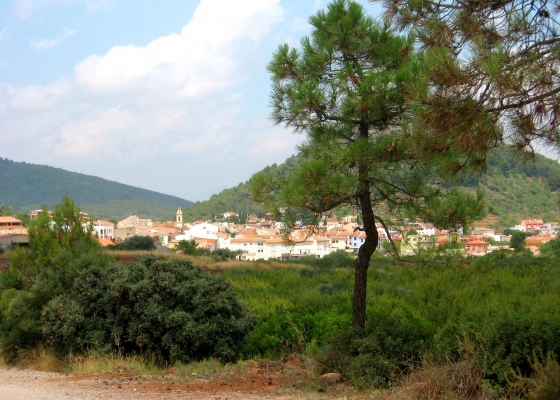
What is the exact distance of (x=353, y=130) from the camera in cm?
761

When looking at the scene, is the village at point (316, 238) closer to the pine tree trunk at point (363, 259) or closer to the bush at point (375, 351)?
the pine tree trunk at point (363, 259)

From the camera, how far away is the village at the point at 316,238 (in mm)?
7633

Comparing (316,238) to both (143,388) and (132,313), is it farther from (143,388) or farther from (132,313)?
(143,388)

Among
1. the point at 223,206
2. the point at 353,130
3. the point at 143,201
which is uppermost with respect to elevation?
the point at 143,201

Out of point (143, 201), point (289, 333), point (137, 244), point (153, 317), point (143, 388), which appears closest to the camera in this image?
point (143, 388)

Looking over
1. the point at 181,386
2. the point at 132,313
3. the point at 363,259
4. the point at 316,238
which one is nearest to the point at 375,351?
the point at 363,259

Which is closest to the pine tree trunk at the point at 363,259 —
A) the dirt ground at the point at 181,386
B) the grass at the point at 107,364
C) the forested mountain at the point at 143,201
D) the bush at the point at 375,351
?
the bush at the point at 375,351

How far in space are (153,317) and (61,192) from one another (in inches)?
6673

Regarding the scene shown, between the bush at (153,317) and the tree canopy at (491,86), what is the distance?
5.07 metres

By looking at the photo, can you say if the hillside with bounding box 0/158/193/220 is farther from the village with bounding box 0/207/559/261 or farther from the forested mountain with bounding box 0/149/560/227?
the village with bounding box 0/207/559/261

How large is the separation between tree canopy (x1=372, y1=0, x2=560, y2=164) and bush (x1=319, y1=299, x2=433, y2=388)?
7.02 feet

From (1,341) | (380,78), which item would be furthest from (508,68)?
(1,341)

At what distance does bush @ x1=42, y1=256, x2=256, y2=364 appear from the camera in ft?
29.2

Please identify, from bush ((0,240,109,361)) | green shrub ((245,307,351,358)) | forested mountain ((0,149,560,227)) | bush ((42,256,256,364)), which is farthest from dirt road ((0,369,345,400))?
forested mountain ((0,149,560,227))
